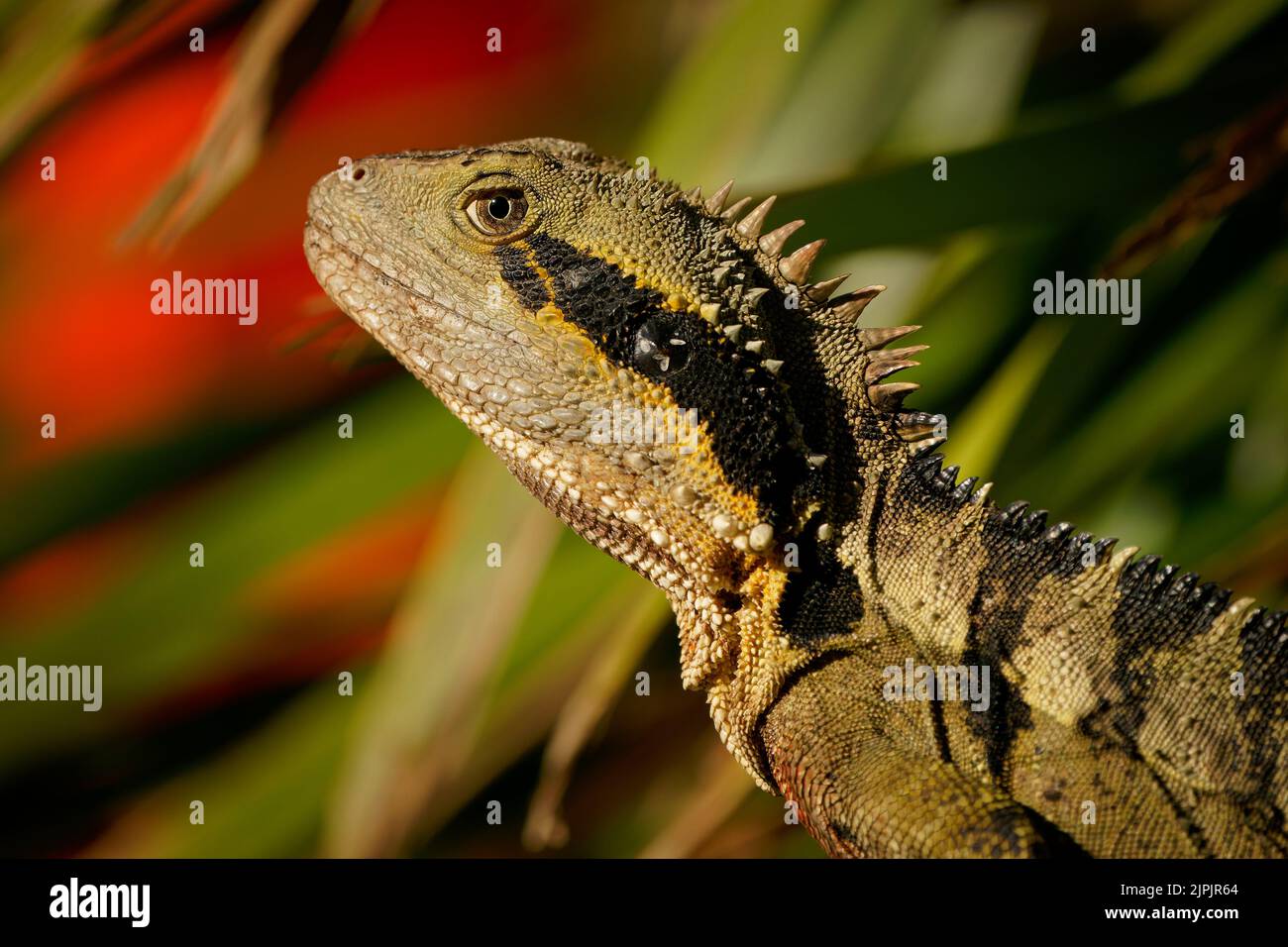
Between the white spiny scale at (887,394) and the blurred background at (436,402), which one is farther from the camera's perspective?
the blurred background at (436,402)

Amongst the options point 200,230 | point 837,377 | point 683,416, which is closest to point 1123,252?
point 837,377

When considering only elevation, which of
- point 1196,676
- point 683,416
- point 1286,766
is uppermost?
point 683,416

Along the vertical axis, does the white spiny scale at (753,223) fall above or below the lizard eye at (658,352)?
above

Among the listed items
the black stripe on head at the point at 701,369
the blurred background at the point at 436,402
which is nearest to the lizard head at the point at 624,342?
the black stripe on head at the point at 701,369

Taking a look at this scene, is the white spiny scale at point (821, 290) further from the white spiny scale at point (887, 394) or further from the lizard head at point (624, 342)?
the white spiny scale at point (887, 394)

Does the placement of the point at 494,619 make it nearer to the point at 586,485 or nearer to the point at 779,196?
the point at 586,485

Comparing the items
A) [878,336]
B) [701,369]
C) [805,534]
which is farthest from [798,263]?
[805,534]

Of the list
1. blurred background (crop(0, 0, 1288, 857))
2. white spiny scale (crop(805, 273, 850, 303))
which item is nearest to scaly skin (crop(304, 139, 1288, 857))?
white spiny scale (crop(805, 273, 850, 303))

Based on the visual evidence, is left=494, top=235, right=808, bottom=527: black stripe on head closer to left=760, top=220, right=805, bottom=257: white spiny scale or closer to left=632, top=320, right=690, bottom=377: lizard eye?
left=632, top=320, right=690, bottom=377: lizard eye
